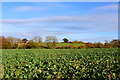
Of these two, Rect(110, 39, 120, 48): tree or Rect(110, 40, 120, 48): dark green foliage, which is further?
Rect(110, 40, 120, 48): dark green foliage

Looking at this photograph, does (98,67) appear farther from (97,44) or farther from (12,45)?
(12,45)

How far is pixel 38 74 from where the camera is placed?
7.34 metres

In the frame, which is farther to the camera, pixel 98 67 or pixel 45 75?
pixel 98 67

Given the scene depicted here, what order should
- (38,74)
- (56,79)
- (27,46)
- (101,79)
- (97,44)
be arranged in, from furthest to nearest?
1. (27,46)
2. (97,44)
3. (38,74)
4. (56,79)
5. (101,79)

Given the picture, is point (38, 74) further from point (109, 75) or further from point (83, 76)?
point (109, 75)

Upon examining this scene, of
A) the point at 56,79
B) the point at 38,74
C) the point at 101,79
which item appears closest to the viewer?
the point at 101,79

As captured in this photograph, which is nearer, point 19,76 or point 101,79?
point 101,79

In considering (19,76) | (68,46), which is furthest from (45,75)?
(68,46)

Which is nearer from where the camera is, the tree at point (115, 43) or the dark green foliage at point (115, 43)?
the tree at point (115, 43)

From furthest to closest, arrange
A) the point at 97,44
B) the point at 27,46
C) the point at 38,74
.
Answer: the point at 27,46
the point at 97,44
the point at 38,74

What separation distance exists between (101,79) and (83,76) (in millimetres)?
764

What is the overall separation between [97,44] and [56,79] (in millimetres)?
22803

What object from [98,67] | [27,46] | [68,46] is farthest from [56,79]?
[27,46]

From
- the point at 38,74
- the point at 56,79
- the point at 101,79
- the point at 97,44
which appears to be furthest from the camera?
the point at 97,44
